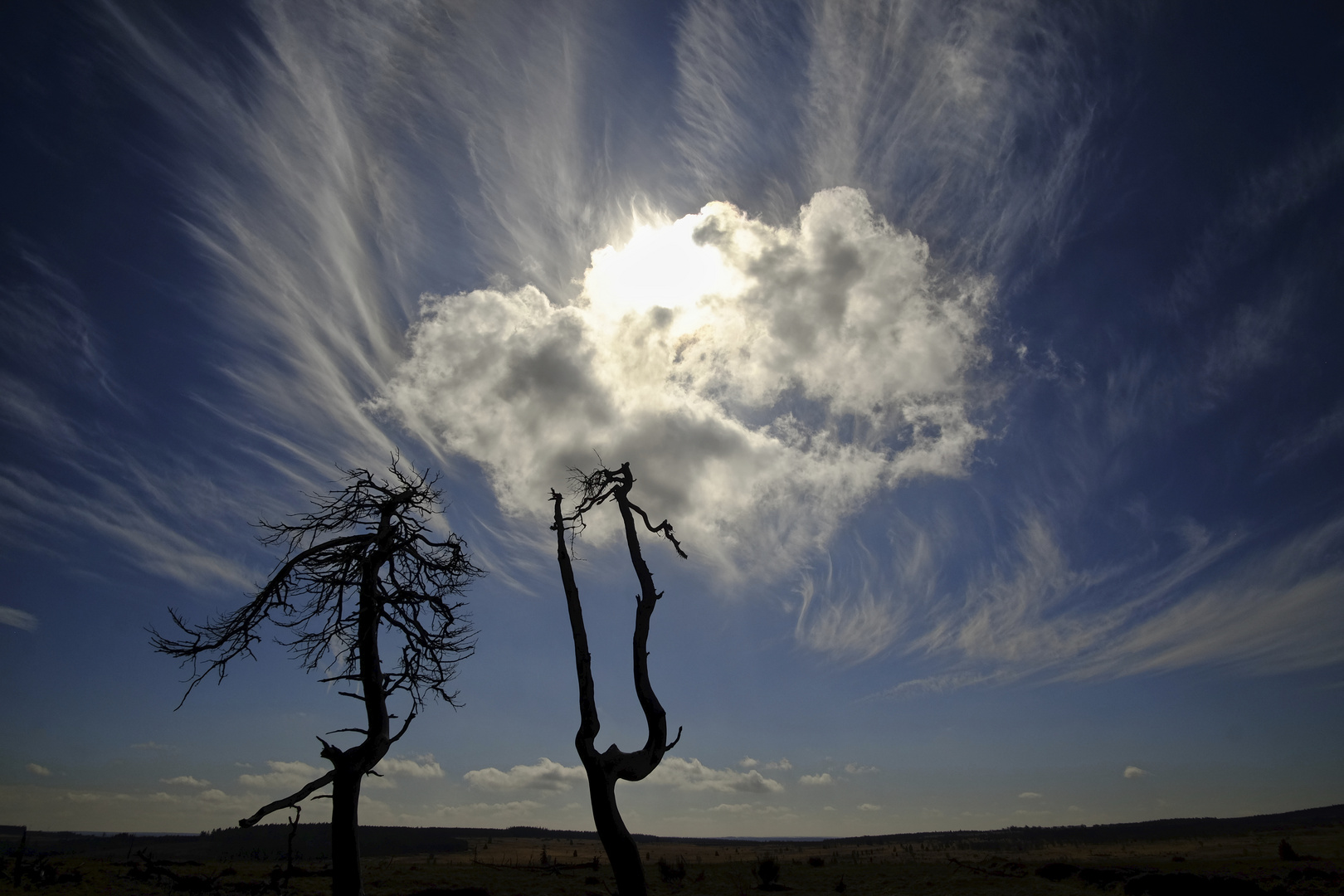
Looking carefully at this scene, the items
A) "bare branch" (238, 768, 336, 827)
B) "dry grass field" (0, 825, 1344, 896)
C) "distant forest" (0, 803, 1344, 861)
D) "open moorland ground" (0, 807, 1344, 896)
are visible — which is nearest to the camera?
"bare branch" (238, 768, 336, 827)

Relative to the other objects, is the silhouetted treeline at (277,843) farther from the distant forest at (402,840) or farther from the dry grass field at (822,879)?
the dry grass field at (822,879)

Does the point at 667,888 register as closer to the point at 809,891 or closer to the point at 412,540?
the point at 809,891

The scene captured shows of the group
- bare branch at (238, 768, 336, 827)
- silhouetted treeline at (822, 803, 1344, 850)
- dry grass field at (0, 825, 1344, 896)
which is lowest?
silhouetted treeline at (822, 803, 1344, 850)

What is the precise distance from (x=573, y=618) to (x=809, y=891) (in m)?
26.7

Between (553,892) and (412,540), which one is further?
(553,892)

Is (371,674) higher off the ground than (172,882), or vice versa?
(371,674)

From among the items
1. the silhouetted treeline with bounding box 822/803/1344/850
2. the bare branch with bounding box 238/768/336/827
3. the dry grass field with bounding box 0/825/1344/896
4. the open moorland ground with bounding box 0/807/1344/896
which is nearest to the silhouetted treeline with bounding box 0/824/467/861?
the open moorland ground with bounding box 0/807/1344/896

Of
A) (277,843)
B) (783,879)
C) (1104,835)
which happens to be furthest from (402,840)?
(1104,835)

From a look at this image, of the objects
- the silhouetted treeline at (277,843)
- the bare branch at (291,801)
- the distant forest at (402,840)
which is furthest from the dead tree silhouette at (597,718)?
the silhouetted treeline at (277,843)

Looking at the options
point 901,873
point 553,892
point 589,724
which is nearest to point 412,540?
point 589,724

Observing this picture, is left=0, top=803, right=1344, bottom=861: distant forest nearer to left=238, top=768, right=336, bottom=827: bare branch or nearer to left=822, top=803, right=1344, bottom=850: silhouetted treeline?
left=822, top=803, right=1344, bottom=850: silhouetted treeline

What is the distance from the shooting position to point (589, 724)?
8.07 meters

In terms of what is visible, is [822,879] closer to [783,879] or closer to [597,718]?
[783,879]

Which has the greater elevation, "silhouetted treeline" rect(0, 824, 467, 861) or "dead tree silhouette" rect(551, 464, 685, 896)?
"dead tree silhouette" rect(551, 464, 685, 896)
